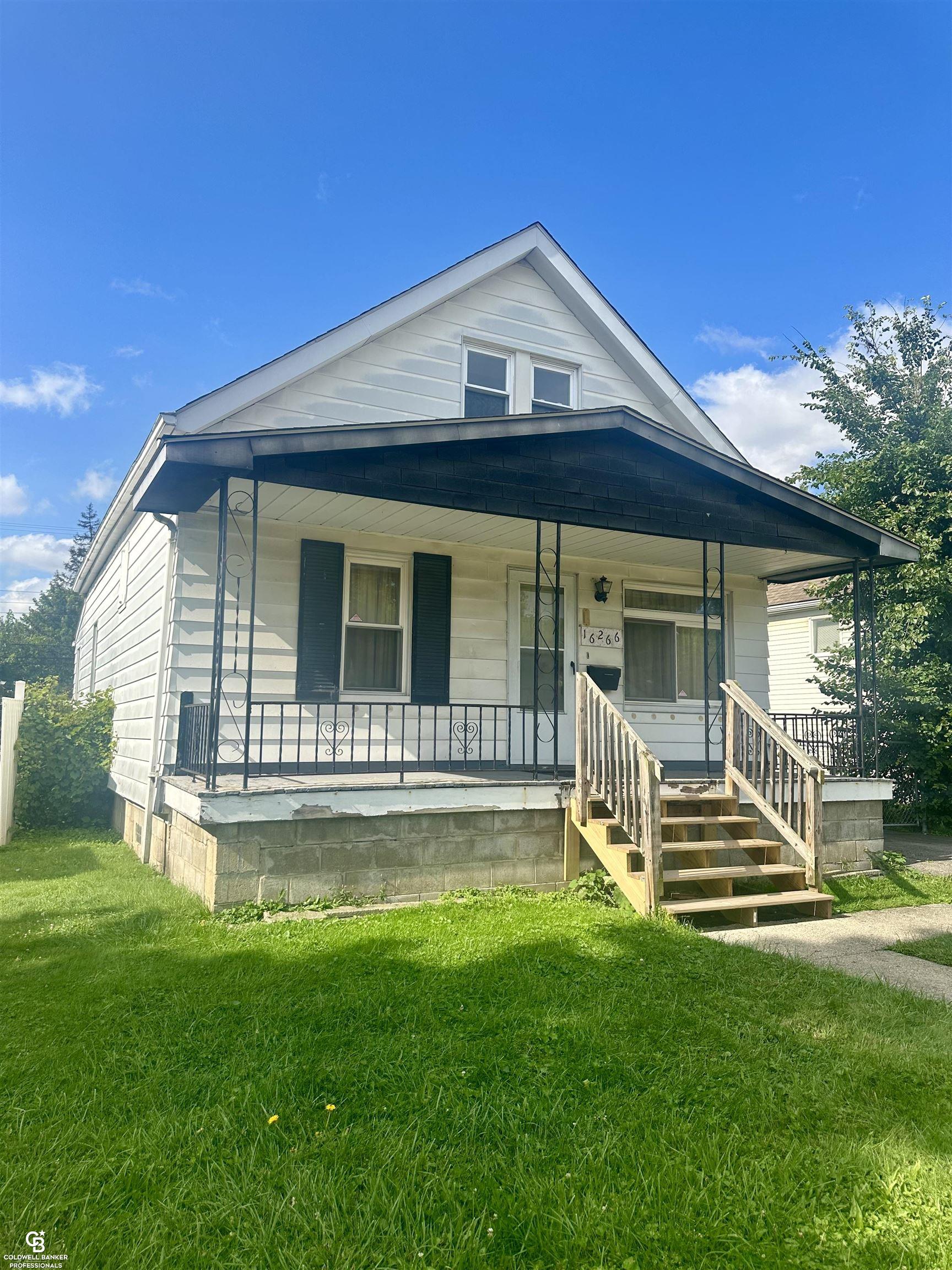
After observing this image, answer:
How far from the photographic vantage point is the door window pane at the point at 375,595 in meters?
8.34

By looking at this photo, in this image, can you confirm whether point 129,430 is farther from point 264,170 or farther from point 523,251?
point 523,251

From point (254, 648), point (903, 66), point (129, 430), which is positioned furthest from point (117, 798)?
point (129, 430)

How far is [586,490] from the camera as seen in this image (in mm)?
7242

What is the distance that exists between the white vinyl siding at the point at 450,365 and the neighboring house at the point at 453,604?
0.03m

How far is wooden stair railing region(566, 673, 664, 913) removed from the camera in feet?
18.8

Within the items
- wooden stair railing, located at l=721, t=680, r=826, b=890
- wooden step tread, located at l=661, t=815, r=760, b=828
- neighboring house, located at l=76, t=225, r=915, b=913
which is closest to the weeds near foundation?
neighboring house, located at l=76, t=225, r=915, b=913

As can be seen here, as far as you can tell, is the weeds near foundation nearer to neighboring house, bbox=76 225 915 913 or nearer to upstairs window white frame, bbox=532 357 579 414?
neighboring house, bbox=76 225 915 913

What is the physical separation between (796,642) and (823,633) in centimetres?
78

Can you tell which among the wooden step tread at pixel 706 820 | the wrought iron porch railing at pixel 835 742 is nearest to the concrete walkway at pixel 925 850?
the wrought iron porch railing at pixel 835 742

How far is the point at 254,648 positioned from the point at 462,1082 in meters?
5.35

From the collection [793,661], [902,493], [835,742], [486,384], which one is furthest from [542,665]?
[793,661]

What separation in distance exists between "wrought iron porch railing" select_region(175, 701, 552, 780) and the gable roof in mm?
2998

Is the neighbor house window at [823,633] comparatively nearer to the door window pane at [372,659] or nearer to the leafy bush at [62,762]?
the door window pane at [372,659]

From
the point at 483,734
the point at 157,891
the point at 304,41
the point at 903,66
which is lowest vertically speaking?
the point at 157,891
